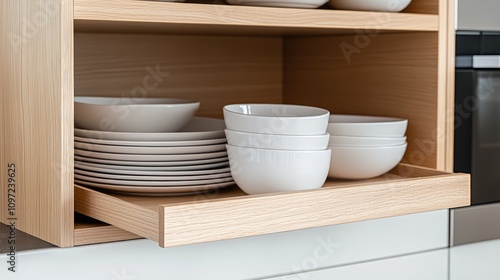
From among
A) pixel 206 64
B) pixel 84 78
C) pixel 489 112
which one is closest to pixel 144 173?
pixel 84 78

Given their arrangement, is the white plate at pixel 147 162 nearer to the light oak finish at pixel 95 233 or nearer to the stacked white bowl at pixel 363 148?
the light oak finish at pixel 95 233

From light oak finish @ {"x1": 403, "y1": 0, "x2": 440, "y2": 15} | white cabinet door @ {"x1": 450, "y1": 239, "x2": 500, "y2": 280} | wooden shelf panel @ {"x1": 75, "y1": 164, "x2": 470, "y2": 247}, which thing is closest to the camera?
wooden shelf panel @ {"x1": 75, "y1": 164, "x2": 470, "y2": 247}

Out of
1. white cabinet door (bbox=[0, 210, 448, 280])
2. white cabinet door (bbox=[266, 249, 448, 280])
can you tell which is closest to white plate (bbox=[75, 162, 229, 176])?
white cabinet door (bbox=[0, 210, 448, 280])

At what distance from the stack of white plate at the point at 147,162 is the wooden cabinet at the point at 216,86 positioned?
26mm

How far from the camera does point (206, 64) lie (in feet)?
5.10

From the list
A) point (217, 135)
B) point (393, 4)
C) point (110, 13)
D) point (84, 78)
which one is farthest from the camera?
point (84, 78)

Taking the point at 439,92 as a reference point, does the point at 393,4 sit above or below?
above

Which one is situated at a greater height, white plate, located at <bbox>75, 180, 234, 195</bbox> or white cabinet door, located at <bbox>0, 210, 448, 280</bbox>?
white plate, located at <bbox>75, 180, 234, 195</bbox>

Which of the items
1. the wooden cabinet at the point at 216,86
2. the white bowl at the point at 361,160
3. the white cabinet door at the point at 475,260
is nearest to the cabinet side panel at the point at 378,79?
the wooden cabinet at the point at 216,86

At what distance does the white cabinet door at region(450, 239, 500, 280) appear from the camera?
4.96 ft

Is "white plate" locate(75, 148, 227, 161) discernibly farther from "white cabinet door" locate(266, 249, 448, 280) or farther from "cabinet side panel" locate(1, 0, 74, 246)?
"white cabinet door" locate(266, 249, 448, 280)

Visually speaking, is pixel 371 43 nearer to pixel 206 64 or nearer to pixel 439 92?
pixel 439 92

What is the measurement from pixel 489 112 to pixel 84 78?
0.72m

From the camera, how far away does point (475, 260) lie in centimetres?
152
